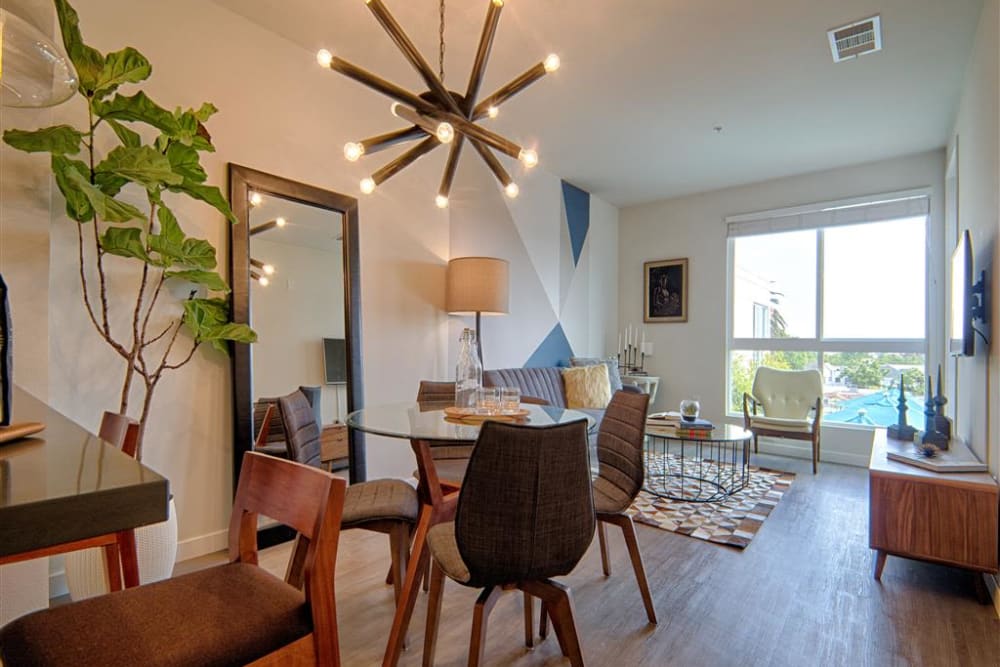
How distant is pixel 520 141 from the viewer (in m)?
4.09

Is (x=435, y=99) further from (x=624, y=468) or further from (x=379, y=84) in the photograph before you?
(x=624, y=468)

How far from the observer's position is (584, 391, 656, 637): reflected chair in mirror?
1851 mm

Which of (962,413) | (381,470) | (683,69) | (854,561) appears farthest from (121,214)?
(962,413)

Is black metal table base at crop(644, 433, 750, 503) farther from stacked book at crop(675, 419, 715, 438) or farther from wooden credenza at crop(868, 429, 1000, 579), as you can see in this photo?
wooden credenza at crop(868, 429, 1000, 579)

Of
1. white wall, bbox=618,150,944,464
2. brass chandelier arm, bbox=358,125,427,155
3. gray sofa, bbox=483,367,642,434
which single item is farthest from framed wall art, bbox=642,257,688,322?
brass chandelier arm, bbox=358,125,427,155

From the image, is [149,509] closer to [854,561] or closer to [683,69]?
[854,561]

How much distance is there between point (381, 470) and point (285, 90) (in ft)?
8.02

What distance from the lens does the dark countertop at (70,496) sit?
0.46 m

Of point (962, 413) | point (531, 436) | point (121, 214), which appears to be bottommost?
point (962, 413)

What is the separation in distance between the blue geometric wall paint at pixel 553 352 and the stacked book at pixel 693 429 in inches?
62.3

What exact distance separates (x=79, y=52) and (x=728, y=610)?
11.0ft

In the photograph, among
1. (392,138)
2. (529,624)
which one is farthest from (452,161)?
(529,624)

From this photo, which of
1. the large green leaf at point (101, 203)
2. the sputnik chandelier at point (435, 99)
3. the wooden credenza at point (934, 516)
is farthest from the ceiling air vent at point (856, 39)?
the large green leaf at point (101, 203)

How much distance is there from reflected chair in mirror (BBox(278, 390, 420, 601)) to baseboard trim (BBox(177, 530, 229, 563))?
0.77 metres
